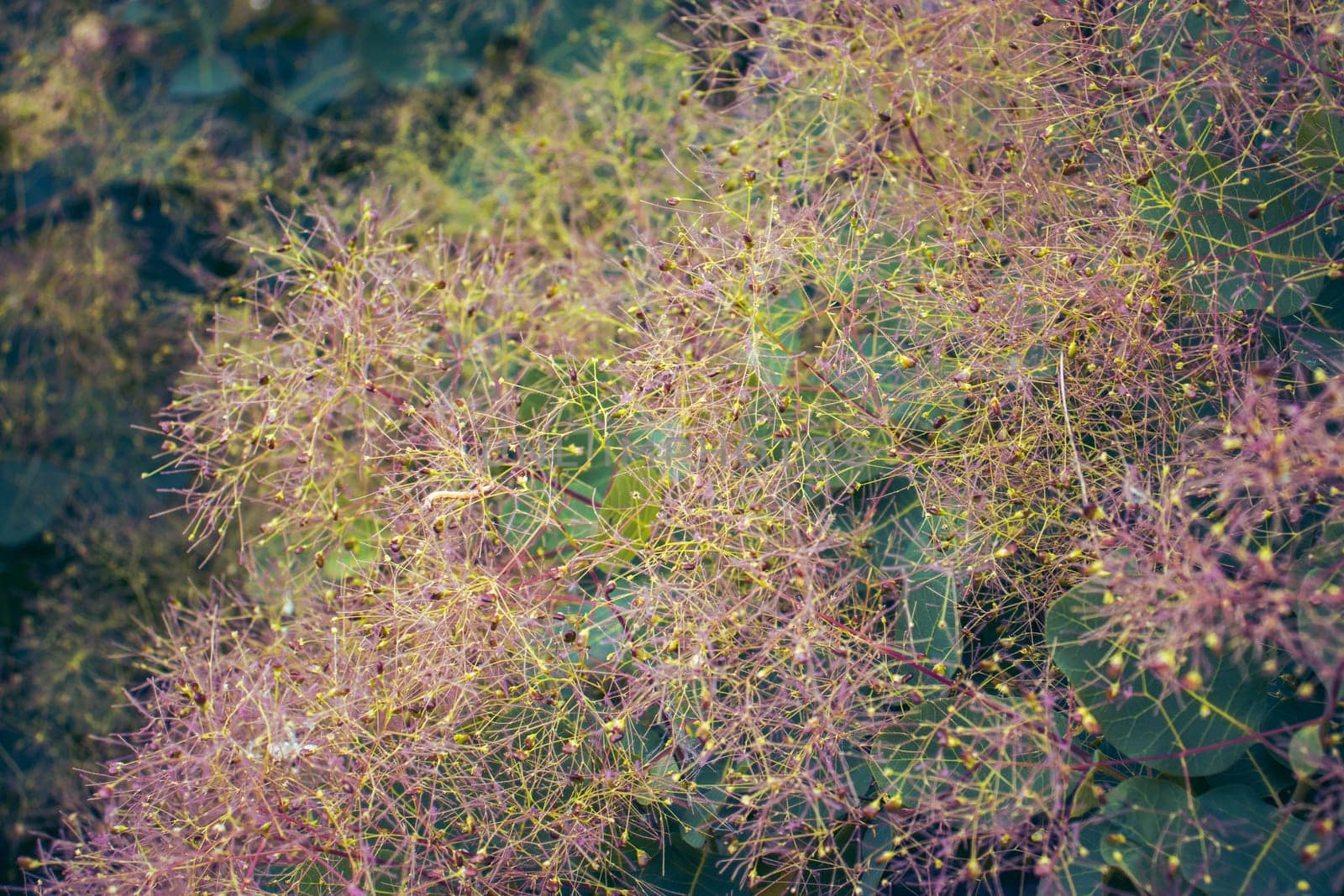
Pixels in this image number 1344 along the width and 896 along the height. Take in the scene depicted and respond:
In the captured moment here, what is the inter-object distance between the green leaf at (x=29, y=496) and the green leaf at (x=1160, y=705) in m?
1.54

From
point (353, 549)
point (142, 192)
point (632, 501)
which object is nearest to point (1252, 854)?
point (632, 501)

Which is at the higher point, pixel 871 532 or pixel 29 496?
pixel 871 532

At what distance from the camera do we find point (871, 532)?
886 millimetres

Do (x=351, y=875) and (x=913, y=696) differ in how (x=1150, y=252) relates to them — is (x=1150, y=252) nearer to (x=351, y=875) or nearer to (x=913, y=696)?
(x=913, y=696)

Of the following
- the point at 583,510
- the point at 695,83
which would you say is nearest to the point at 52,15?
the point at 695,83

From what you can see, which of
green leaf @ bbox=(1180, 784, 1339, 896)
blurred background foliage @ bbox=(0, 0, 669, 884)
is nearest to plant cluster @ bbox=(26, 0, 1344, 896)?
green leaf @ bbox=(1180, 784, 1339, 896)

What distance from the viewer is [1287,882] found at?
66 cm

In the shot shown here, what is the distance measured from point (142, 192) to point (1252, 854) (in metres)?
1.76

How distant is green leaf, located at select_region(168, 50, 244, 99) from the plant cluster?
903 millimetres

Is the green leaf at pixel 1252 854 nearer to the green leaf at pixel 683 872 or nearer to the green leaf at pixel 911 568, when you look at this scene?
the green leaf at pixel 911 568

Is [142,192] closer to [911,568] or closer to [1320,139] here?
[911,568]

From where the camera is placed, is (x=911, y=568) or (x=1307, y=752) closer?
(x=1307, y=752)

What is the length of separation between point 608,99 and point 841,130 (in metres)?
0.48

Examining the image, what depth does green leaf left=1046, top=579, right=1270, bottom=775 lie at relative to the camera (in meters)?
0.71
